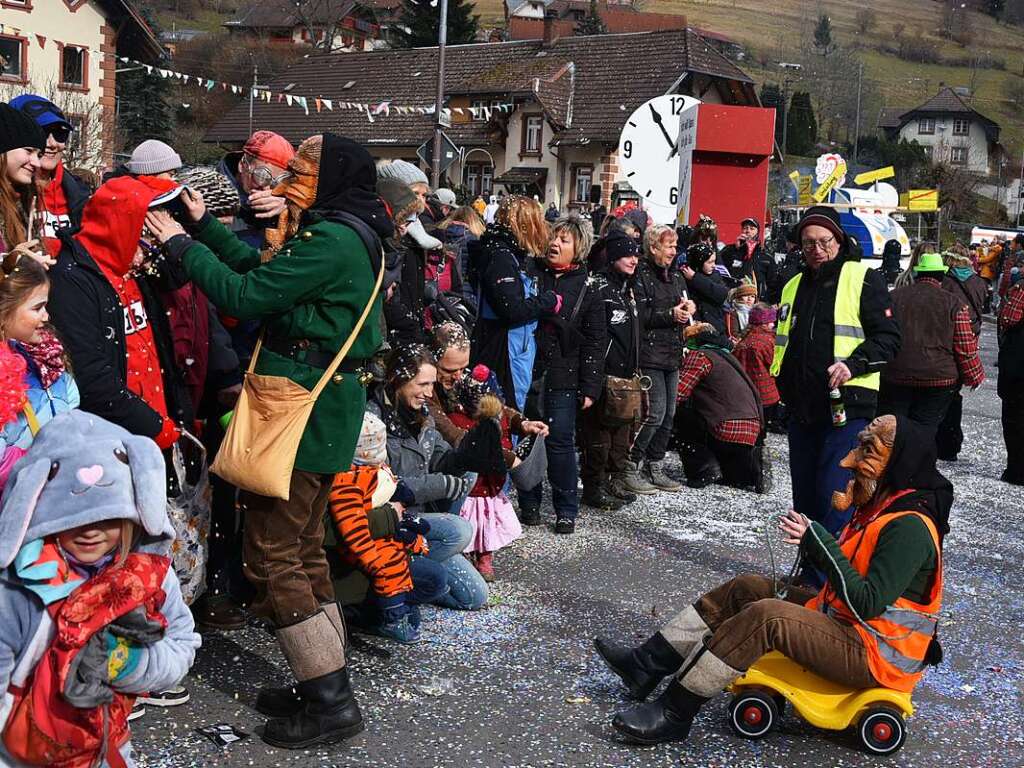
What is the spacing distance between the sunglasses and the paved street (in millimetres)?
2140

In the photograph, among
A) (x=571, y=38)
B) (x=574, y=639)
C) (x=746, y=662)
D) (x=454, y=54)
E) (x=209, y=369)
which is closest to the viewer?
(x=746, y=662)

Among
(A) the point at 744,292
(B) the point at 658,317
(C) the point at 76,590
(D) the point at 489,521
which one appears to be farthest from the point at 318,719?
(A) the point at 744,292

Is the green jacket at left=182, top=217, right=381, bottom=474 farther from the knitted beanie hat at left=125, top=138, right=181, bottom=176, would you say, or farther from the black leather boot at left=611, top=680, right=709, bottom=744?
the black leather boot at left=611, top=680, right=709, bottom=744

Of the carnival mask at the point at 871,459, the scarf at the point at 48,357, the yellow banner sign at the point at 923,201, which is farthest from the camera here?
the yellow banner sign at the point at 923,201

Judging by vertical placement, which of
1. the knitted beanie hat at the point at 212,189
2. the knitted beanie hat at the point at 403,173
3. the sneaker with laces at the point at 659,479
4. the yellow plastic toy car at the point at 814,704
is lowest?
the sneaker with laces at the point at 659,479

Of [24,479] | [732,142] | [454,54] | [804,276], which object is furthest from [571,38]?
[24,479]

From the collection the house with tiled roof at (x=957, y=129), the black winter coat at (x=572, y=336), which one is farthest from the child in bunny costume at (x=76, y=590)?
the house with tiled roof at (x=957, y=129)

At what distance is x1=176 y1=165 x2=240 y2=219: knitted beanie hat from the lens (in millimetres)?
4512

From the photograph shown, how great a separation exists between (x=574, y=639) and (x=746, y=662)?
4.27 ft

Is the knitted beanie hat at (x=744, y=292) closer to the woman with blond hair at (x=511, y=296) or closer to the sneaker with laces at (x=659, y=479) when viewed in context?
the sneaker with laces at (x=659, y=479)

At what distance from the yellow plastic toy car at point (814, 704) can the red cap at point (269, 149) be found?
272 cm

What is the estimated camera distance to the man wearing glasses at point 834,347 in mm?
5781

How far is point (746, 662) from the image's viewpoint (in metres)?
4.09

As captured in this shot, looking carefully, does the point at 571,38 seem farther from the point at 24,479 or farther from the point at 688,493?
the point at 24,479
